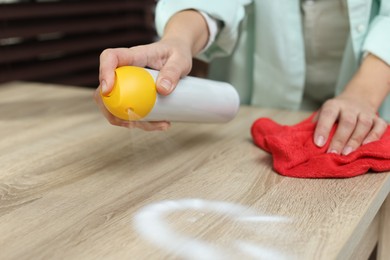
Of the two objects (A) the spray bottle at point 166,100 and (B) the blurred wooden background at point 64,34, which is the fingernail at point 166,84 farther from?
(B) the blurred wooden background at point 64,34

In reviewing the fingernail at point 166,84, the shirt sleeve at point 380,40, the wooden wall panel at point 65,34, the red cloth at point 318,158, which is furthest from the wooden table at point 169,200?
the wooden wall panel at point 65,34

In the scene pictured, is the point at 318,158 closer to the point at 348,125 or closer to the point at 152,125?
the point at 348,125

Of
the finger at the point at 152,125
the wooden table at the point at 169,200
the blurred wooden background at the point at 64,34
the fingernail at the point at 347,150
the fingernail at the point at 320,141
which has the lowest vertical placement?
the blurred wooden background at the point at 64,34

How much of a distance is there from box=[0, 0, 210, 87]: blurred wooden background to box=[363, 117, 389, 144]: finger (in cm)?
138

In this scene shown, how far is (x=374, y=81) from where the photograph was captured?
2.43 ft

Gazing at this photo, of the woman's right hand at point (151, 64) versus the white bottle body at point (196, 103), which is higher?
the woman's right hand at point (151, 64)

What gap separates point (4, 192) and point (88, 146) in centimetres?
18

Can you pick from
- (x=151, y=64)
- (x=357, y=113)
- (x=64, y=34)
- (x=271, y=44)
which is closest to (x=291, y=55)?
(x=271, y=44)

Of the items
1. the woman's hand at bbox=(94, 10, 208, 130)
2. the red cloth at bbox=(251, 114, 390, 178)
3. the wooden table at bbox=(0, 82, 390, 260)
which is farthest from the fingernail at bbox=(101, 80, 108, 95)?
the red cloth at bbox=(251, 114, 390, 178)

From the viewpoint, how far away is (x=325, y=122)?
669mm

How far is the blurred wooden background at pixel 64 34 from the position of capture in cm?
174

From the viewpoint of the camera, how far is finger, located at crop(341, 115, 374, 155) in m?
0.64

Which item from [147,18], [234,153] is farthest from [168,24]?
[147,18]

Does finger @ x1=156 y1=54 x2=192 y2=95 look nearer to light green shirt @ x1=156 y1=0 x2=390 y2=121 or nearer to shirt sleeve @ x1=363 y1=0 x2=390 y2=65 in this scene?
light green shirt @ x1=156 y1=0 x2=390 y2=121
